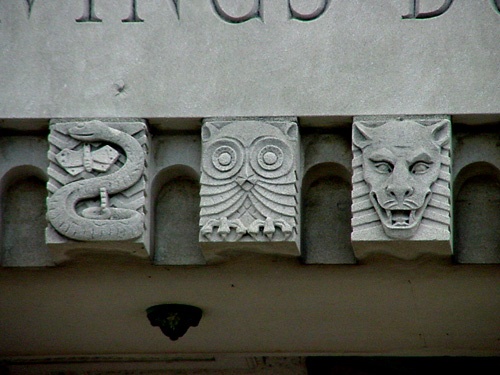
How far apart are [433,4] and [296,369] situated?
3051 millimetres

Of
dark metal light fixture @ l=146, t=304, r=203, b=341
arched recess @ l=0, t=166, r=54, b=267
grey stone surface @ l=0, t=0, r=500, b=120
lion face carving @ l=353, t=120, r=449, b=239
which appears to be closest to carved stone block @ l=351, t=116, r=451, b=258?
lion face carving @ l=353, t=120, r=449, b=239

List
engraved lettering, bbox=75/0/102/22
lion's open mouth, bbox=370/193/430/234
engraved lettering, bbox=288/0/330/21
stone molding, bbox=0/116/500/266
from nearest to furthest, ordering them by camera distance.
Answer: lion's open mouth, bbox=370/193/430/234 < stone molding, bbox=0/116/500/266 < engraved lettering, bbox=288/0/330/21 < engraved lettering, bbox=75/0/102/22

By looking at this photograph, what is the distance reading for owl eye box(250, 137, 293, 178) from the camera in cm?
956

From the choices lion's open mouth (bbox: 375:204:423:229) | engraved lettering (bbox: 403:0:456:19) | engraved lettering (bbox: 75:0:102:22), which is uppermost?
engraved lettering (bbox: 75:0:102:22)

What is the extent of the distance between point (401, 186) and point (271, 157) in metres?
0.71

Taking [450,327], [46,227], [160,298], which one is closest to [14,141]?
[46,227]

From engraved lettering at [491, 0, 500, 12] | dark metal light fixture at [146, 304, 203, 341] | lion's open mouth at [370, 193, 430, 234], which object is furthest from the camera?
dark metal light fixture at [146, 304, 203, 341]

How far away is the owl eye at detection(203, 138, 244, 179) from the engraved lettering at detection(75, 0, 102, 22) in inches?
40.1

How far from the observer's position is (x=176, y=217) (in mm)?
9945

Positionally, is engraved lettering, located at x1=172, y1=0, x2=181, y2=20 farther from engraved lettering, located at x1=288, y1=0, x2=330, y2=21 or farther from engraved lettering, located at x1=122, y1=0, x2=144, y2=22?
engraved lettering, located at x1=288, y1=0, x2=330, y2=21

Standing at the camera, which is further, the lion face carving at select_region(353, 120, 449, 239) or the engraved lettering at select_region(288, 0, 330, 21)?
the engraved lettering at select_region(288, 0, 330, 21)

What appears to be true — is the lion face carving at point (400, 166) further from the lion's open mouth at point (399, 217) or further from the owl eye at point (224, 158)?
the owl eye at point (224, 158)

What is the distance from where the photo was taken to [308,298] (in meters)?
10.5

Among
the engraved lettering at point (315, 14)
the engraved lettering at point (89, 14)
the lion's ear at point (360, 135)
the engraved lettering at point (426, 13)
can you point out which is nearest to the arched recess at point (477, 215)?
the lion's ear at point (360, 135)
